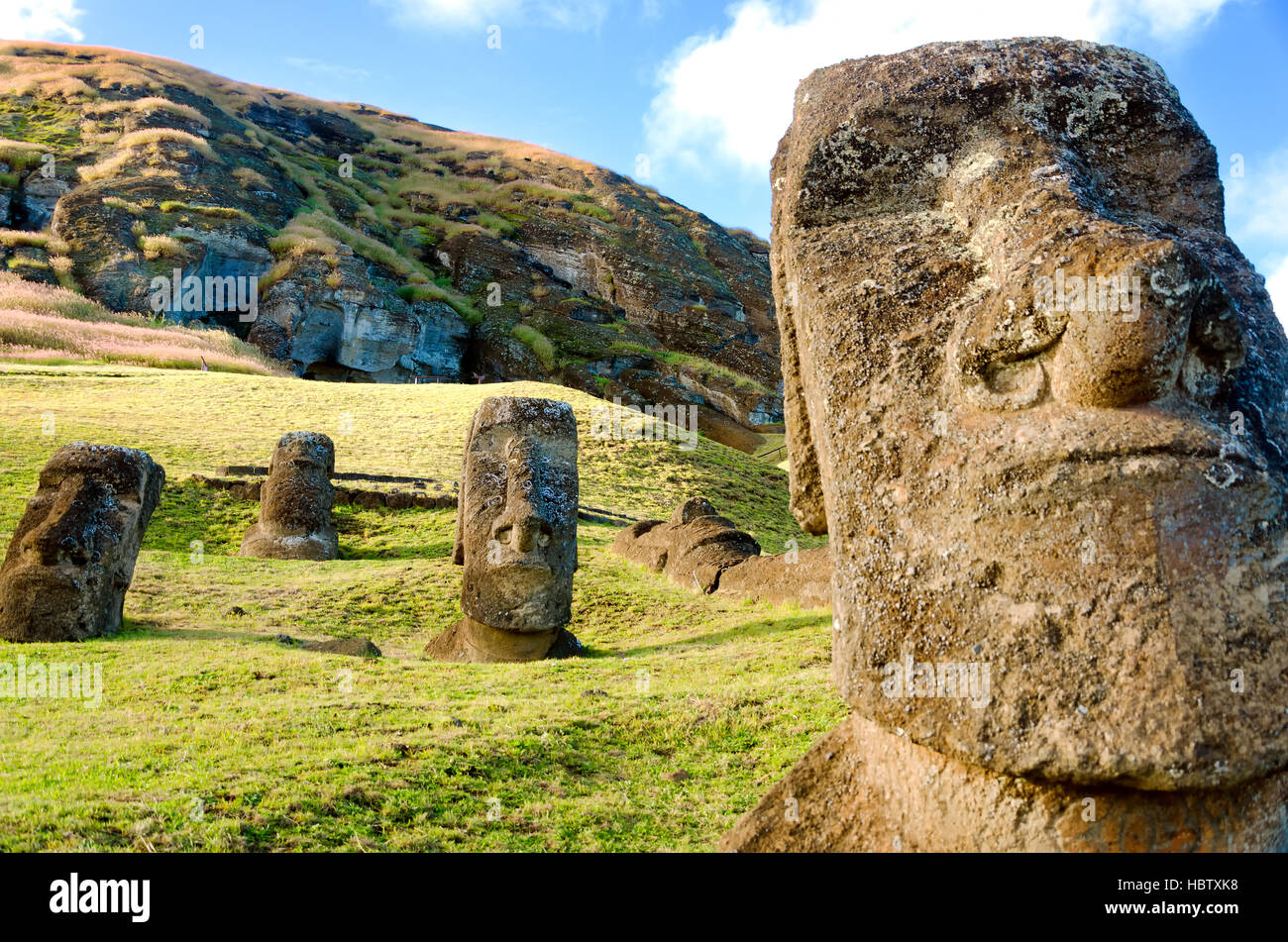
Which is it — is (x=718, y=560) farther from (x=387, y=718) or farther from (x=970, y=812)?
(x=970, y=812)

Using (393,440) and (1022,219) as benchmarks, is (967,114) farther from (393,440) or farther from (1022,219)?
(393,440)

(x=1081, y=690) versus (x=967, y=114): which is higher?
(x=967, y=114)

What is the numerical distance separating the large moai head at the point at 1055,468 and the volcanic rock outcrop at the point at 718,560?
8.76m

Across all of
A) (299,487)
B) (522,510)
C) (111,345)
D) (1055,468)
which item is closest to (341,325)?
(111,345)

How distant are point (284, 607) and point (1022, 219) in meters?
11.4

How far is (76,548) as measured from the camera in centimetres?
989

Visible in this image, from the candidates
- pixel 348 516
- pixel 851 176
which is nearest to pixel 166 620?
pixel 348 516

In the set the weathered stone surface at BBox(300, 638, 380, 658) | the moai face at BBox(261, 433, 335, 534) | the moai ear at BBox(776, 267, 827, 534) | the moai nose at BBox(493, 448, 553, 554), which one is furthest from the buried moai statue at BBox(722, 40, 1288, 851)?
the moai face at BBox(261, 433, 335, 534)

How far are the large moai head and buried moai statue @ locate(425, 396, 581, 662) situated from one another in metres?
7.23

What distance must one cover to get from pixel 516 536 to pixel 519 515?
9.1 inches

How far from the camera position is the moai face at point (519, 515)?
1030 cm

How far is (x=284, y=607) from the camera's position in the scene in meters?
12.5

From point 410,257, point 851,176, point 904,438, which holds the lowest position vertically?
point 904,438

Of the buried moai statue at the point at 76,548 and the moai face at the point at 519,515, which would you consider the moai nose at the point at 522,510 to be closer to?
the moai face at the point at 519,515
